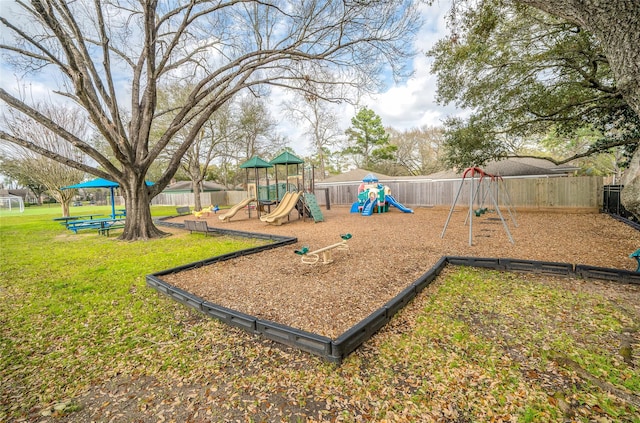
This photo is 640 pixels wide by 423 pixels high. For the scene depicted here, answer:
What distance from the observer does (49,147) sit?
47.9 ft

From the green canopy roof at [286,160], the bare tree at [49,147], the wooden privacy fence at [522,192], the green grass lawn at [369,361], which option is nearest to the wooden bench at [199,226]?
the green canopy roof at [286,160]

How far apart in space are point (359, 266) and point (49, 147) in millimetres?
18677

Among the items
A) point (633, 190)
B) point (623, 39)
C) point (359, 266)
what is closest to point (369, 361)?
point (359, 266)

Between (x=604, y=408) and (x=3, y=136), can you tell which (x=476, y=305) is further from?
(x=3, y=136)

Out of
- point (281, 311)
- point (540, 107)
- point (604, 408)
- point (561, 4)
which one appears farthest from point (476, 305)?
point (540, 107)

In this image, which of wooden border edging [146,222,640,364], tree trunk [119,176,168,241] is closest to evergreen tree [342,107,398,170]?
tree trunk [119,176,168,241]

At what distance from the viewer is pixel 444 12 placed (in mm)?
6496

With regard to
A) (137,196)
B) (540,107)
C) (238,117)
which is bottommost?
(137,196)

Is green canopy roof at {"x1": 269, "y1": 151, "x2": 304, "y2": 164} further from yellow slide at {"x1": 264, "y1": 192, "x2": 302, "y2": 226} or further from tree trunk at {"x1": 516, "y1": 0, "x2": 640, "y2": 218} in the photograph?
tree trunk at {"x1": 516, "y1": 0, "x2": 640, "y2": 218}

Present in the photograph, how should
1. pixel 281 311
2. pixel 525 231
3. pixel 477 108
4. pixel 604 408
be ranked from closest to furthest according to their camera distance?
pixel 604 408 → pixel 281 311 → pixel 525 231 → pixel 477 108

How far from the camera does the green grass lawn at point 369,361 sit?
6.38 feet

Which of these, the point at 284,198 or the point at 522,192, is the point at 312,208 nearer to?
the point at 284,198

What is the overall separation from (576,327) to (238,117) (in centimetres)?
2064

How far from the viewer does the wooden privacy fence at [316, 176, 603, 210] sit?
1170 centimetres
